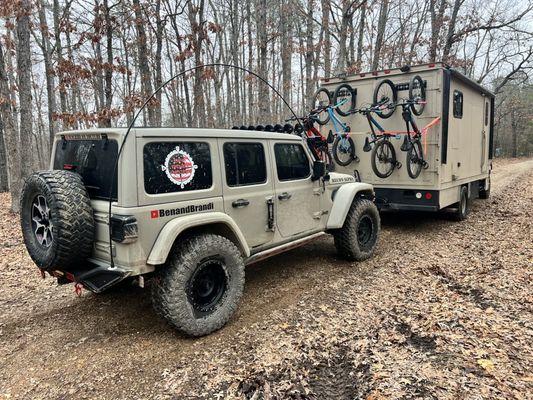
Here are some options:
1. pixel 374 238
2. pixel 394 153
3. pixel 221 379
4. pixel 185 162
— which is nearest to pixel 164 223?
pixel 185 162

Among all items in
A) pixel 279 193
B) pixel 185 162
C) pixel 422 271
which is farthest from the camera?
pixel 422 271

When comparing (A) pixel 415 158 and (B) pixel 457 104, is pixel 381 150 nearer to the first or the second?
(A) pixel 415 158

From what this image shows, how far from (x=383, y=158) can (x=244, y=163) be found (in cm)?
419

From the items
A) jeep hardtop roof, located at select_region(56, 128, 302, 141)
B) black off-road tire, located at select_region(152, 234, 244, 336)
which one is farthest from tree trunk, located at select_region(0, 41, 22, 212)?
black off-road tire, located at select_region(152, 234, 244, 336)

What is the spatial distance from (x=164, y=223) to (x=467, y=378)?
9.25ft

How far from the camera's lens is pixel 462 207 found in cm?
877

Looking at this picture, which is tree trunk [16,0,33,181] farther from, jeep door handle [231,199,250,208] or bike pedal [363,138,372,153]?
bike pedal [363,138,372,153]

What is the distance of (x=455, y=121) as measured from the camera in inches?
306

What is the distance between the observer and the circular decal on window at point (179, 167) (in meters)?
3.59

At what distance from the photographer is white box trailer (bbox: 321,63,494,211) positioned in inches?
281

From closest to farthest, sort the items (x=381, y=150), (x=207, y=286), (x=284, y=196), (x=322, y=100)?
(x=207, y=286), (x=284, y=196), (x=381, y=150), (x=322, y=100)

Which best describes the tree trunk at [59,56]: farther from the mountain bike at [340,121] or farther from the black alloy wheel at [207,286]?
the black alloy wheel at [207,286]

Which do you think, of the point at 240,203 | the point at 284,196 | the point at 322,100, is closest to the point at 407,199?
the point at 322,100

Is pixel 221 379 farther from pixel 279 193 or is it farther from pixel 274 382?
pixel 279 193
